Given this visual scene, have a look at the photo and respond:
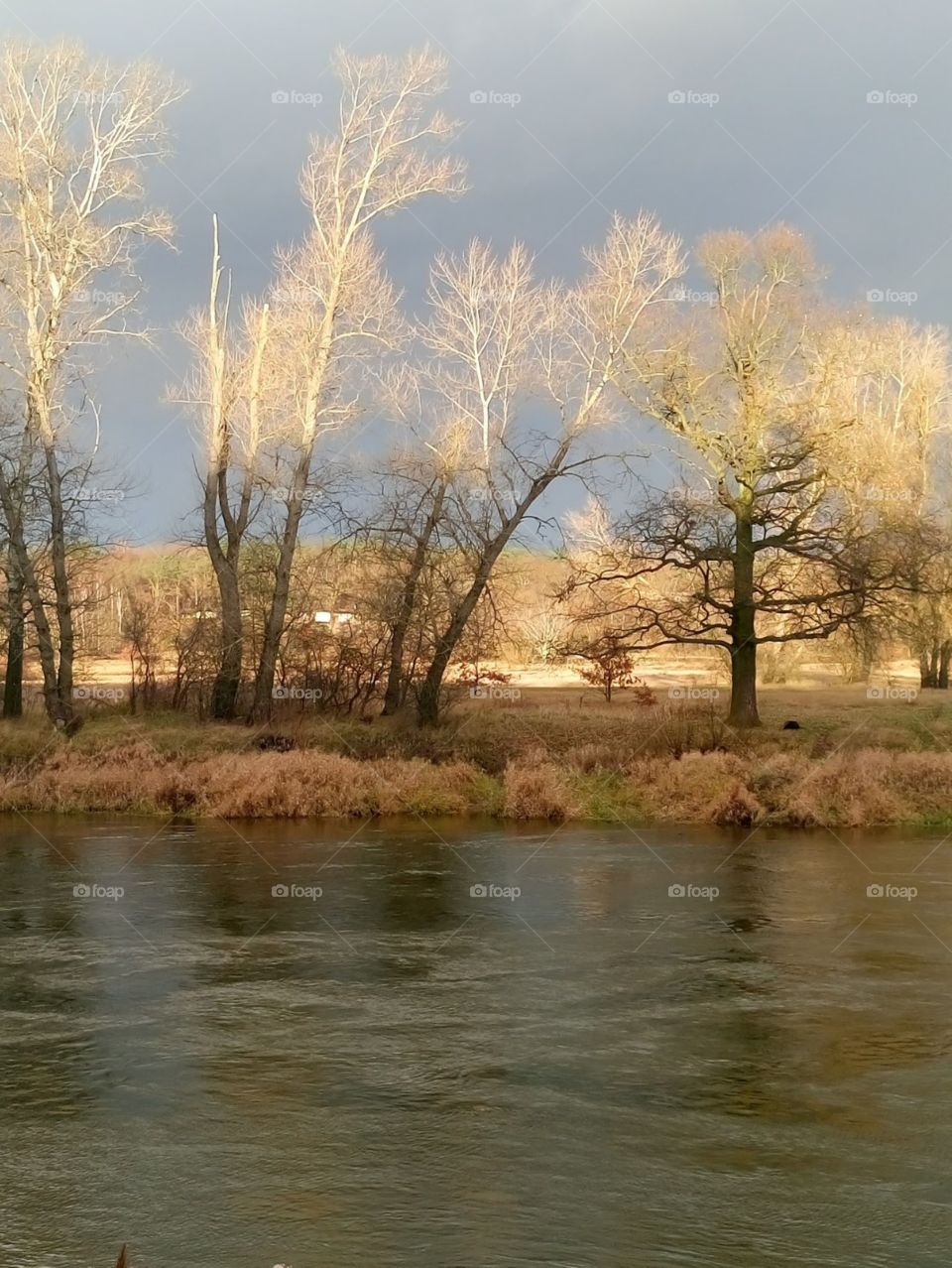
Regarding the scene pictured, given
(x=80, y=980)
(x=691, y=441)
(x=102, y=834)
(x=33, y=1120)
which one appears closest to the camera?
(x=33, y=1120)

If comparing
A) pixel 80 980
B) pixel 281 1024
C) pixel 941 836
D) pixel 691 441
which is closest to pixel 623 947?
pixel 281 1024

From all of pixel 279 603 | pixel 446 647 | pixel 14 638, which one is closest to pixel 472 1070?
pixel 446 647

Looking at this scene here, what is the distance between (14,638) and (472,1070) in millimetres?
30179

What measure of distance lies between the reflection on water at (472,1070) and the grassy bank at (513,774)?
6.94 meters

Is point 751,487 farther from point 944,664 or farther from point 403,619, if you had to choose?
point 944,664

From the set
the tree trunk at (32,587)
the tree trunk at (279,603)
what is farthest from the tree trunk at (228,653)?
the tree trunk at (32,587)

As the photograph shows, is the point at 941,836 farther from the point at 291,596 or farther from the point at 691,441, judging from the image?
the point at 291,596

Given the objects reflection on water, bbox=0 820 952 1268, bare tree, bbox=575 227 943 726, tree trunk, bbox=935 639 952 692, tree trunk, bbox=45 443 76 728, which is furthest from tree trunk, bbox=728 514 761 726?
tree trunk, bbox=935 639 952 692

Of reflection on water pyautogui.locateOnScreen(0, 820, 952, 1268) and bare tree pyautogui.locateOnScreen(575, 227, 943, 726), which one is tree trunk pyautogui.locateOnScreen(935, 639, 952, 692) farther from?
reflection on water pyautogui.locateOnScreen(0, 820, 952, 1268)

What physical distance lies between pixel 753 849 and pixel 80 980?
1291 centimetres

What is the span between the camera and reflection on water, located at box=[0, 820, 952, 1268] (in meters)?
8.23

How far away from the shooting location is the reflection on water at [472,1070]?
8.23m

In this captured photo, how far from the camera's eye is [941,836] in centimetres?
2572

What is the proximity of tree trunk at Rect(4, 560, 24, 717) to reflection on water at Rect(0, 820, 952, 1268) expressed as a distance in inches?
654
